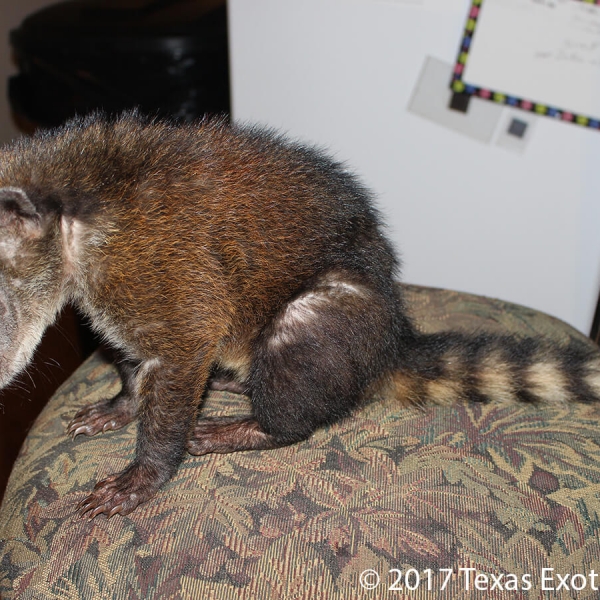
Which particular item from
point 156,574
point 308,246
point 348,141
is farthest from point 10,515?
point 348,141

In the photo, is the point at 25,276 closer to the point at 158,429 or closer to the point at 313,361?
the point at 158,429

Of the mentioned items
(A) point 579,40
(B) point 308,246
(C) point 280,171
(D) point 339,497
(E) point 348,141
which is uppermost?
(A) point 579,40

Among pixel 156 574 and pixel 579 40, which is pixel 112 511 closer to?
pixel 156 574

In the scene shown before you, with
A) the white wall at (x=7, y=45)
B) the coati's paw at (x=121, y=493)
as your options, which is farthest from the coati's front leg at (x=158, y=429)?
the white wall at (x=7, y=45)

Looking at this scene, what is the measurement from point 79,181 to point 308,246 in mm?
530

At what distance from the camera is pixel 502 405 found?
1.67 metres

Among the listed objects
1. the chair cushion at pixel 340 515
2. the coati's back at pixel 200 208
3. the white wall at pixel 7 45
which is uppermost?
the coati's back at pixel 200 208

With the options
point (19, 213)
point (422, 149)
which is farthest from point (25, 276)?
point (422, 149)

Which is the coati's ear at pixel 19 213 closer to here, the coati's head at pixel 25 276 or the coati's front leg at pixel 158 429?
the coati's head at pixel 25 276

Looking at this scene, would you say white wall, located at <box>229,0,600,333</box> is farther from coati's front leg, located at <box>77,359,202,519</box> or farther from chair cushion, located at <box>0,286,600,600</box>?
coati's front leg, located at <box>77,359,202,519</box>

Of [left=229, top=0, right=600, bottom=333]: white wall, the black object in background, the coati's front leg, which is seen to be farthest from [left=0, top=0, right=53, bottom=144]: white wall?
the coati's front leg

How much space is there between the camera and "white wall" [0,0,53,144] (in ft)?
13.9

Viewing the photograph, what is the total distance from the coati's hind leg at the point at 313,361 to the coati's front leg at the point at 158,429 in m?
0.10

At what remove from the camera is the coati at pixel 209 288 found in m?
1.45
